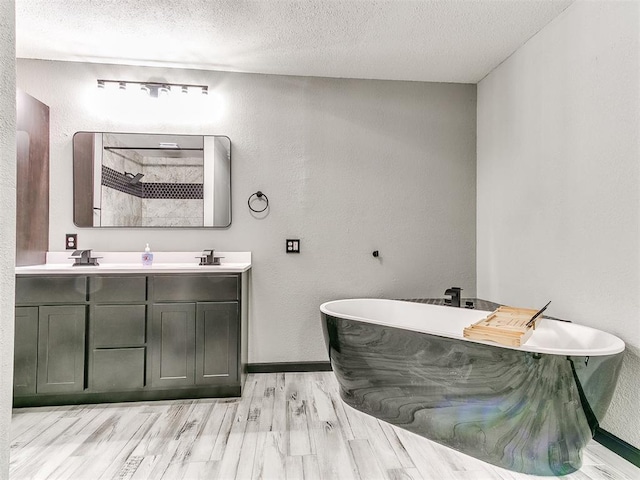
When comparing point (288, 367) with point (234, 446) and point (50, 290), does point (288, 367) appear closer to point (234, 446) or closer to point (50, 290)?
point (234, 446)

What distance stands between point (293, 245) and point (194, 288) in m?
0.93

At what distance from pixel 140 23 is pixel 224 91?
80 centimetres

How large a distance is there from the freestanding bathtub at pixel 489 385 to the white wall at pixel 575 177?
10.9 inches

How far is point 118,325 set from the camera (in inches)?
96.7

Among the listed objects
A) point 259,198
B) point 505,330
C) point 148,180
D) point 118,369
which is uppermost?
point 148,180

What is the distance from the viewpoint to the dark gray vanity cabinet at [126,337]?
2.38 m

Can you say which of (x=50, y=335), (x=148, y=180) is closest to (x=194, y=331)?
(x=50, y=335)

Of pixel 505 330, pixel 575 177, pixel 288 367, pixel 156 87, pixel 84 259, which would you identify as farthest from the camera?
pixel 288 367

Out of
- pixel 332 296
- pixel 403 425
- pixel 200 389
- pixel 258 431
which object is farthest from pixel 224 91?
pixel 403 425

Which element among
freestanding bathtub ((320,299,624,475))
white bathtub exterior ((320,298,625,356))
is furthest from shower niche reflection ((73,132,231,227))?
freestanding bathtub ((320,299,624,475))

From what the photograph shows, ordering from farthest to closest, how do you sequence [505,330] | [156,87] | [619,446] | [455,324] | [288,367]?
[288,367] → [156,87] → [455,324] → [619,446] → [505,330]

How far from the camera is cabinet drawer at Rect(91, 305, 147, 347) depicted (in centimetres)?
244

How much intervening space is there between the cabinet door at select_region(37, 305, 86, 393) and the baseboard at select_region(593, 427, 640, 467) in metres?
3.06

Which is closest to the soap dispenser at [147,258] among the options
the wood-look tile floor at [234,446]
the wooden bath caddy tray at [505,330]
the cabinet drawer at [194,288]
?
the cabinet drawer at [194,288]
